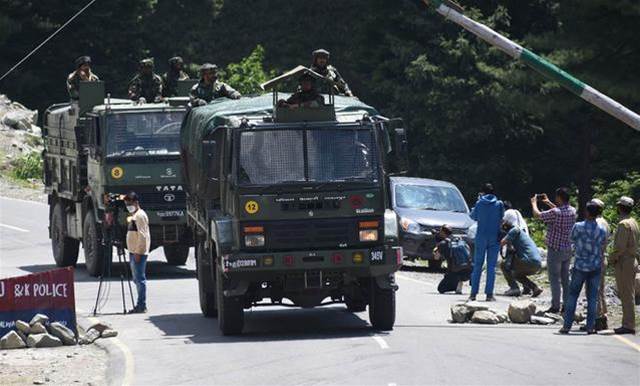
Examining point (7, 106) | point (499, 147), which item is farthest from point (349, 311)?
point (7, 106)

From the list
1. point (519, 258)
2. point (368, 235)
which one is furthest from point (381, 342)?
point (519, 258)

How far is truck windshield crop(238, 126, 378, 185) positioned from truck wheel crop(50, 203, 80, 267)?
11837 millimetres

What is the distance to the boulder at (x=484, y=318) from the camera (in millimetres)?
20828

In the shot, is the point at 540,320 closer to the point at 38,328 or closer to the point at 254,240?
the point at 254,240

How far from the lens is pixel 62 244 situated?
99.2 feet

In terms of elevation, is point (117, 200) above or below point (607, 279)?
above

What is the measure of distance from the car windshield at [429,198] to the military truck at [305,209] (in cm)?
1097

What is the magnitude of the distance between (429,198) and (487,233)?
7.70 meters

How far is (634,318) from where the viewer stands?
64.7 feet

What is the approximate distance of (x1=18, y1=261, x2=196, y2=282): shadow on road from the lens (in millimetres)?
28344

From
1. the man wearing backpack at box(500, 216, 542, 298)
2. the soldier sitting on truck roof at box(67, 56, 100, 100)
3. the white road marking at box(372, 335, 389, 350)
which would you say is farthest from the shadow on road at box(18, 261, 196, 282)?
the white road marking at box(372, 335, 389, 350)

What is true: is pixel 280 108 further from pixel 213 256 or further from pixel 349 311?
pixel 349 311

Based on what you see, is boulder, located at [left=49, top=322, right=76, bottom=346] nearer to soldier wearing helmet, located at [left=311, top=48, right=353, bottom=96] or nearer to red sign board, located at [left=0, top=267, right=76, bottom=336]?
red sign board, located at [left=0, top=267, right=76, bottom=336]

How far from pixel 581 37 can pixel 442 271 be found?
12076mm
